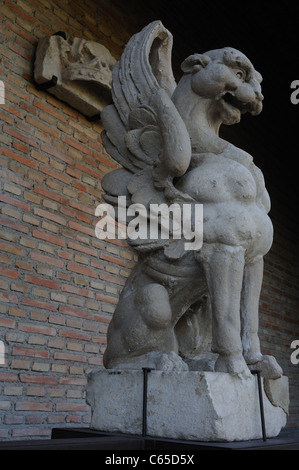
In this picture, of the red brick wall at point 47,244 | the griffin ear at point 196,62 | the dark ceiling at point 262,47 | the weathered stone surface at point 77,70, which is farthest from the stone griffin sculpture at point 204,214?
the dark ceiling at point 262,47

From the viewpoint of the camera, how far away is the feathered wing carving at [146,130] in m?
2.20

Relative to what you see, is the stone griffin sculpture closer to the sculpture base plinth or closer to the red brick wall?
the sculpture base plinth

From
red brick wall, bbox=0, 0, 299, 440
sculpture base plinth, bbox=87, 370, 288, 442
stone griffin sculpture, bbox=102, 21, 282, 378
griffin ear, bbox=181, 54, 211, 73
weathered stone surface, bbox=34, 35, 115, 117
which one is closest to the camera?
sculpture base plinth, bbox=87, 370, 288, 442

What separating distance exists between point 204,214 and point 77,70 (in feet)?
6.99

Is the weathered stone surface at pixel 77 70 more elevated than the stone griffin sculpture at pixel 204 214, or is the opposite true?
the weathered stone surface at pixel 77 70

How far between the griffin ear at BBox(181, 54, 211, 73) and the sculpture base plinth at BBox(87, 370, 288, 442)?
1.24 m

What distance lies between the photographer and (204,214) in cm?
216

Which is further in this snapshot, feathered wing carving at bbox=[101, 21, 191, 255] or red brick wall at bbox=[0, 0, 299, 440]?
red brick wall at bbox=[0, 0, 299, 440]

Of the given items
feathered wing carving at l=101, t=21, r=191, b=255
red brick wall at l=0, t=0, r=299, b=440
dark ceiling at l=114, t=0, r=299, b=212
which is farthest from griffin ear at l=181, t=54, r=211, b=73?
dark ceiling at l=114, t=0, r=299, b=212

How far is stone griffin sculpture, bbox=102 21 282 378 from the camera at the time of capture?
83.2 inches

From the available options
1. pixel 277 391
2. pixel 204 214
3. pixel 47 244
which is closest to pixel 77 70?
pixel 47 244

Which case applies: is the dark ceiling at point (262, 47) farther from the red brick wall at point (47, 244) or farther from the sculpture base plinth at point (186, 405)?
the sculpture base plinth at point (186, 405)

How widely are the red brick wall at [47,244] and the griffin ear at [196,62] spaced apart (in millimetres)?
1529

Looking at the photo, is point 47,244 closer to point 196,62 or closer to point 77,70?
point 77,70
